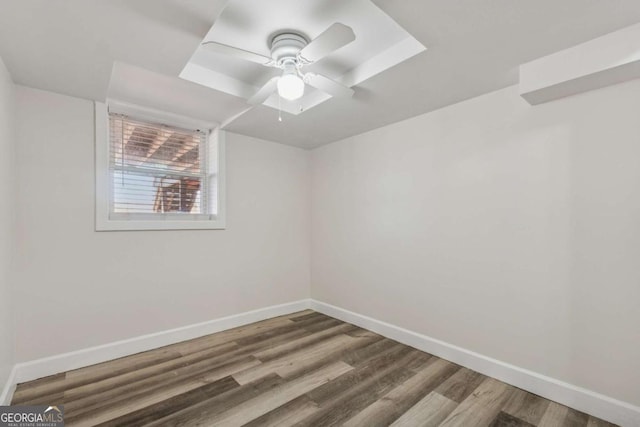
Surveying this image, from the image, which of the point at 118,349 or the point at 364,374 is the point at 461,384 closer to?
the point at 364,374

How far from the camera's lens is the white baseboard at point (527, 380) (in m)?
1.71

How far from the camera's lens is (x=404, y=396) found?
2.00 meters

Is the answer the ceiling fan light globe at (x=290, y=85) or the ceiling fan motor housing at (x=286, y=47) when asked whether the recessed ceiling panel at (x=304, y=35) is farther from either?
the ceiling fan light globe at (x=290, y=85)

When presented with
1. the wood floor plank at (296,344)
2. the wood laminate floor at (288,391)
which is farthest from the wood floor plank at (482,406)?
the wood floor plank at (296,344)

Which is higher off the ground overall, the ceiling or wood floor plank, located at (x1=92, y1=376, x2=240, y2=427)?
the ceiling

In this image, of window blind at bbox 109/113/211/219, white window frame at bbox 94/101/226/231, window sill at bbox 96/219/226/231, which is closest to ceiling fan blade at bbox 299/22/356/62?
white window frame at bbox 94/101/226/231

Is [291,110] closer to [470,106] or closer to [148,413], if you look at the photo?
[470,106]

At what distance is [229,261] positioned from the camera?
10.6ft

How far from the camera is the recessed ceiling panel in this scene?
5.33ft

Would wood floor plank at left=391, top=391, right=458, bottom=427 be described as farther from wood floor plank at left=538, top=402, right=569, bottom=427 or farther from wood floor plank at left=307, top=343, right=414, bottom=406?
wood floor plank at left=538, top=402, right=569, bottom=427

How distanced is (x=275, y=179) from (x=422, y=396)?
2.71 m

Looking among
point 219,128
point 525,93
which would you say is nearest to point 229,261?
point 219,128

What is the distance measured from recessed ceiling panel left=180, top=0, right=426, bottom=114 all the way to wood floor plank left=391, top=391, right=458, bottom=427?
7.47 ft

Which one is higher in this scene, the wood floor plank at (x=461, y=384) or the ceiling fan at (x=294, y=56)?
the ceiling fan at (x=294, y=56)
